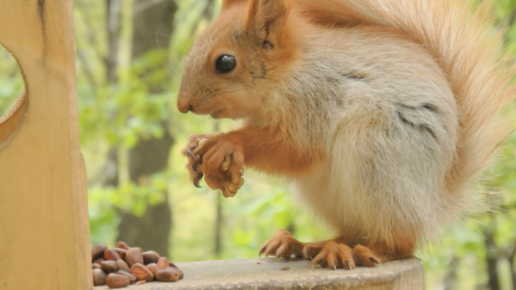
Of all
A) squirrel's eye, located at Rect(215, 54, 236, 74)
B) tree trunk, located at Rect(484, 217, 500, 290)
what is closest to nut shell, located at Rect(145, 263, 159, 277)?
squirrel's eye, located at Rect(215, 54, 236, 74)

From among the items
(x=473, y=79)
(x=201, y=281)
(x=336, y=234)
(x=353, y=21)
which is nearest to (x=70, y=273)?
(x=201, y=281)

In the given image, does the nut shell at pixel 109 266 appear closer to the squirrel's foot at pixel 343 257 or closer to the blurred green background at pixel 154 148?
the squirrel's foot at pixel 343 257

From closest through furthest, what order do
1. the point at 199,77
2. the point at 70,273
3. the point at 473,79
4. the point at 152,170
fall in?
the point at 70,273 → the point at 199,77 → the point at 473,79 → the point at 152,170

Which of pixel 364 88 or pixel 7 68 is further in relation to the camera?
pixel 7 68

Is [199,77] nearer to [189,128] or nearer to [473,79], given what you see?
[473,79]

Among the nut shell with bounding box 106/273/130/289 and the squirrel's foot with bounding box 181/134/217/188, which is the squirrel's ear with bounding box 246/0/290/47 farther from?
the nut shell with bounding box 106/273/130/289
